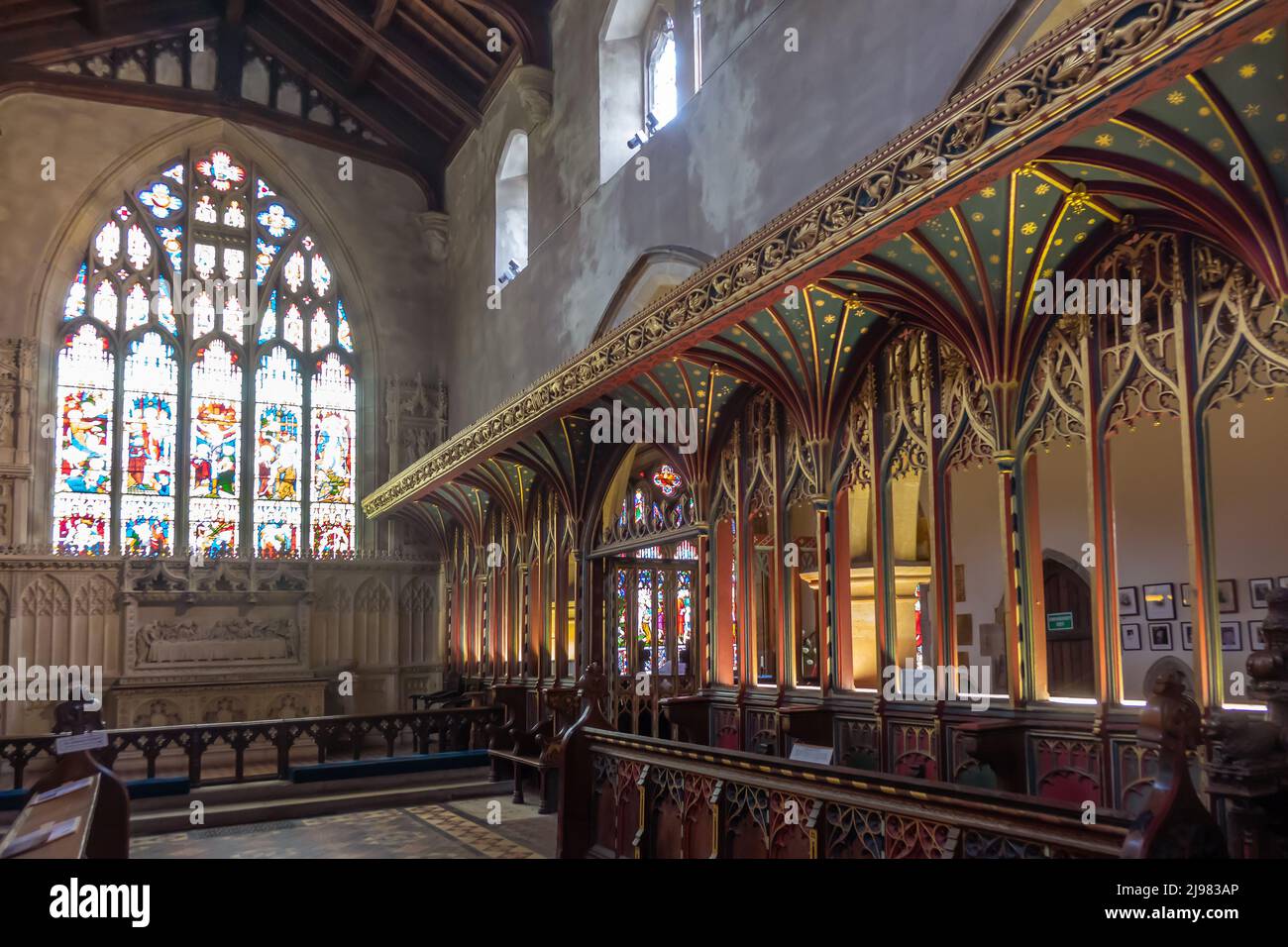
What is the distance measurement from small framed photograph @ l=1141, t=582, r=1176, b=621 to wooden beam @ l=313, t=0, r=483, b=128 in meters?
12.5

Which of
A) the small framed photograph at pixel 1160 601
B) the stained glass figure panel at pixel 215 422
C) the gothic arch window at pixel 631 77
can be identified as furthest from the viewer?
the stained glass figure panel at pixel 215 422

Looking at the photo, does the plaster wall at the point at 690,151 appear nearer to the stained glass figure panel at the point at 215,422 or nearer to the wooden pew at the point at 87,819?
the stained glass figure panel at the point at 215,422

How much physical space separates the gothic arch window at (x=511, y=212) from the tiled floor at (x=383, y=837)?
904 cm

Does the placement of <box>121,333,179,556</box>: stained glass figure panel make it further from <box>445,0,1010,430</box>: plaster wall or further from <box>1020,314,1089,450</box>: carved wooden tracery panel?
<box>1020,314,1089,450</box>: carved wooden tracery panel

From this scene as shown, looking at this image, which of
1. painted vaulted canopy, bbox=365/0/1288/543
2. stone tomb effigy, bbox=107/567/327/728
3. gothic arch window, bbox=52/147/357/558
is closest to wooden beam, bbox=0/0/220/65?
gothic arch window, bbox=52/147/357/558

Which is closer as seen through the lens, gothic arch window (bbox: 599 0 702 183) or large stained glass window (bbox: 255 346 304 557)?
gothic arch window (bbox: 599 0 702 183)

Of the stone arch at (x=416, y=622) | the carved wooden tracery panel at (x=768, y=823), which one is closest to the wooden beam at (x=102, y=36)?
the stone arch at (x=416, y=622)

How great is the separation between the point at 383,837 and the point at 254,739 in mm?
3979

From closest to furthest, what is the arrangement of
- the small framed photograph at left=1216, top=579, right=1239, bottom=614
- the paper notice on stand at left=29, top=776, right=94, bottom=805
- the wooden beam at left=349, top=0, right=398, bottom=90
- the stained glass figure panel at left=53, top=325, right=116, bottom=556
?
the paper notice on stand at left=29, top=776, right=94, bottom=805
the small framed photograph at left=1216, top=579, right=1239, bottom=614
the stained glass figure panel at left=53, top=325, right=116, bottom=556
the wooden beam at left=349, top=0, right=398, bottom=90

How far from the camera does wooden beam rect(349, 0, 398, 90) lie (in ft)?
52.1

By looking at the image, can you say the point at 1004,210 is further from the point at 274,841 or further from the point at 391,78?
the point at 391,78

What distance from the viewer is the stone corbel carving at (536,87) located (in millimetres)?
14398

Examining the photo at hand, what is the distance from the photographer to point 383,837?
862 cm
